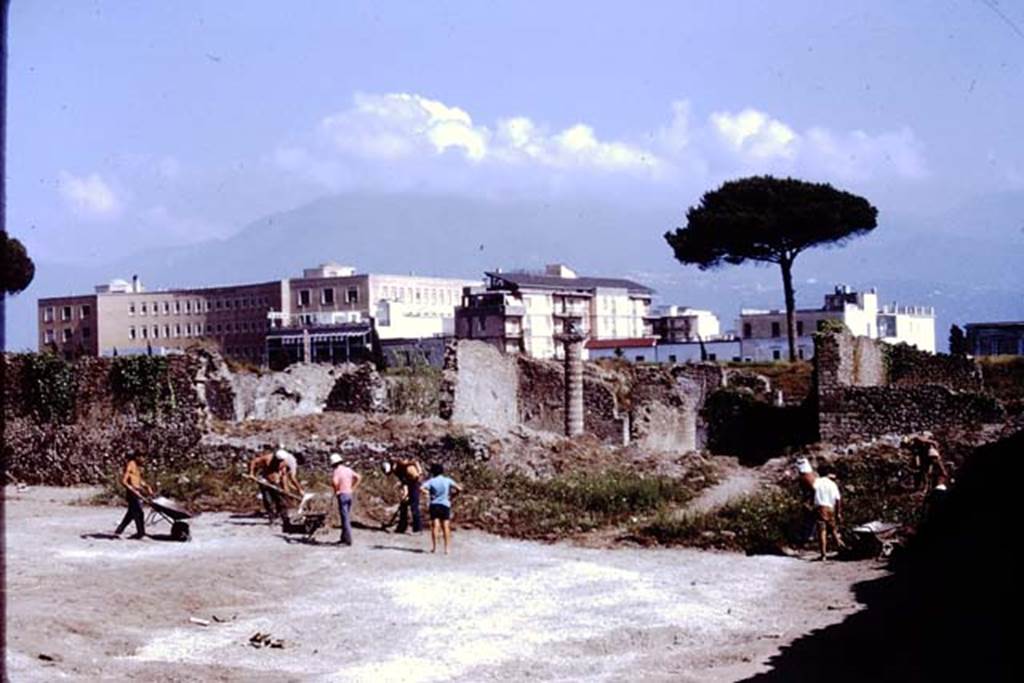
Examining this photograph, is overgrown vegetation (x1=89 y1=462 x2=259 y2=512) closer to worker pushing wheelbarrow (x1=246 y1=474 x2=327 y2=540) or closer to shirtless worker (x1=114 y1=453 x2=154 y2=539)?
worker pushing wheelbarrow (x1=246 y1=474 x2=327 y2=540)

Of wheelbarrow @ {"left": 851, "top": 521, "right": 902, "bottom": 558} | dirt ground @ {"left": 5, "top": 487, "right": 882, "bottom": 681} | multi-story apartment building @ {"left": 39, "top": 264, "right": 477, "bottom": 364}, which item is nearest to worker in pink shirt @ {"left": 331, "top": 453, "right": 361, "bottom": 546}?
dirt ground @ {"left": 5, "top": 487, "right": 882, "bottom": 681}

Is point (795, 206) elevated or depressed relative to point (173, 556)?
elevated

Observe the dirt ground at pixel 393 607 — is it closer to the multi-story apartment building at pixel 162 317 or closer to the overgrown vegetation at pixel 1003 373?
the overgrown vegetation at pixel 1003 373

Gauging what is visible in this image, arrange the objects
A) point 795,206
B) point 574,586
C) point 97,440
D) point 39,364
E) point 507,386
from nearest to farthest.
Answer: point 574,586, point 97,440, point 39,364, point 507,386, point 795,206

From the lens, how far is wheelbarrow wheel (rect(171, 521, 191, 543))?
2164 cm

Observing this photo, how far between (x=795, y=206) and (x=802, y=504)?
43.3 meters

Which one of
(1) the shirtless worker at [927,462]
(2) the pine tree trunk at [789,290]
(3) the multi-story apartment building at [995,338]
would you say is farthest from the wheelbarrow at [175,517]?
(3) the multi-story apartment building at [995,338]

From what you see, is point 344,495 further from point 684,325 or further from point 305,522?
point 684,325

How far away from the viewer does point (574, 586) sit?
18359 mm

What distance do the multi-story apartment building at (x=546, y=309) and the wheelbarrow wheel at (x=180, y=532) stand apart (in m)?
64.4

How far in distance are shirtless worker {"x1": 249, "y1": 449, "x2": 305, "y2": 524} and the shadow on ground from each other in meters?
10.2

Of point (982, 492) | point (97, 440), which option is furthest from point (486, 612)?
point (97, 440)

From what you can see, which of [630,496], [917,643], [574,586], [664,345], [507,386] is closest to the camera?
[917,643]

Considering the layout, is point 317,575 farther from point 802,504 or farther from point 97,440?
point 97,440
